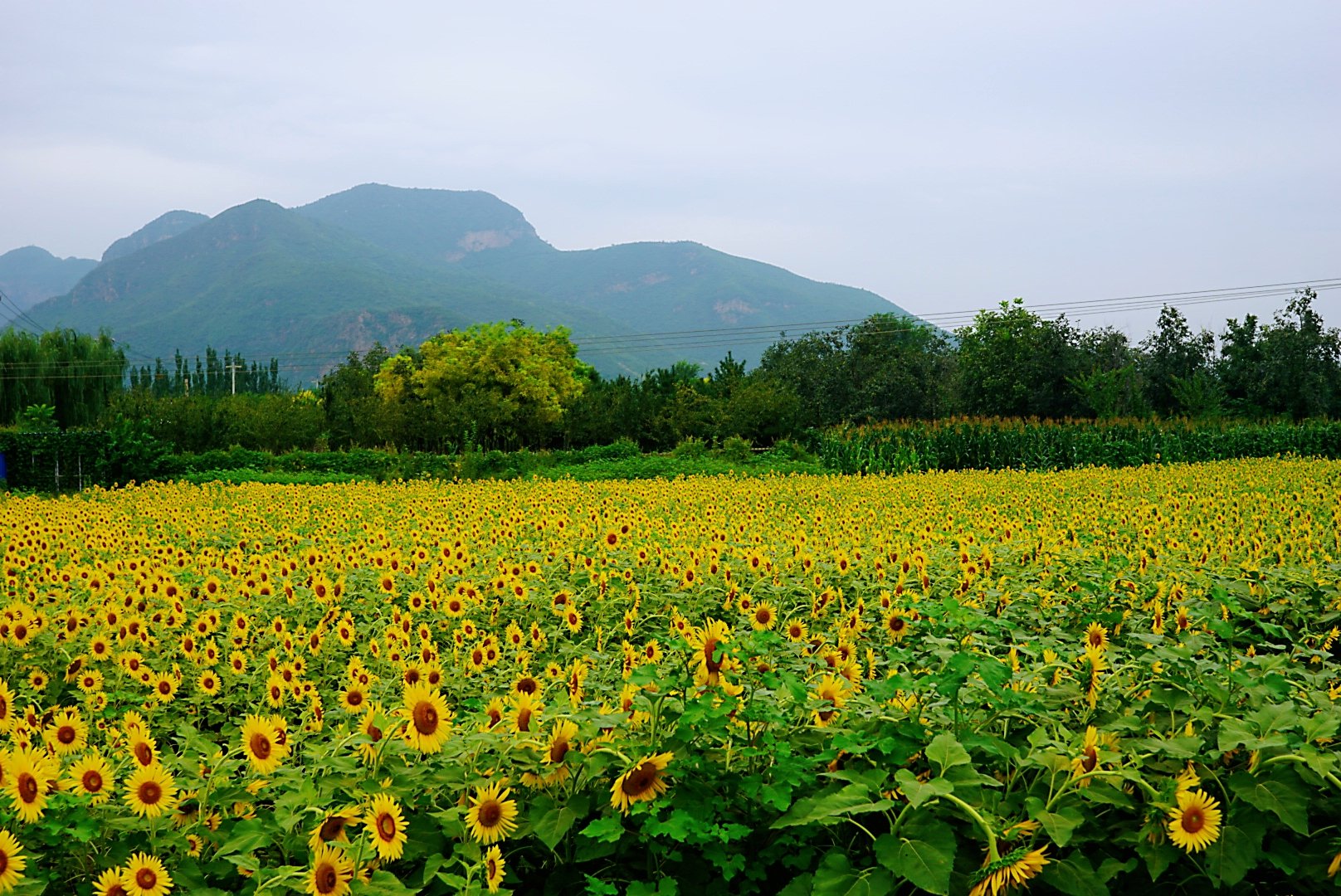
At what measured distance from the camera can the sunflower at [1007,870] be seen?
186 cm

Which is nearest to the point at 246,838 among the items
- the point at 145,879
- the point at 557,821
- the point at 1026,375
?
the point at 145,879

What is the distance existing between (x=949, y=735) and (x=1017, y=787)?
1.12 feet

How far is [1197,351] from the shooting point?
3816cm

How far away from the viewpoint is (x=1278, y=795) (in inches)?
83.0

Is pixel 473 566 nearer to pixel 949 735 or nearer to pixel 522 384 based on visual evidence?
pixel 949 735

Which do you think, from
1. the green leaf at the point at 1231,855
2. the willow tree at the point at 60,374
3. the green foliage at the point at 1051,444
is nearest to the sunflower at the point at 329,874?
the green leaf at the point at 1231,855

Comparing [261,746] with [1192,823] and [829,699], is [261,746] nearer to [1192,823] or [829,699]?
[829,699]

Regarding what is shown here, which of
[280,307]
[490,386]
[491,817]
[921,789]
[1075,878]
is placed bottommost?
[1075,878]

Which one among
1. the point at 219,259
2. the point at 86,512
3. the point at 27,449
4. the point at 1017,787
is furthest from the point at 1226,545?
the point at 219,259

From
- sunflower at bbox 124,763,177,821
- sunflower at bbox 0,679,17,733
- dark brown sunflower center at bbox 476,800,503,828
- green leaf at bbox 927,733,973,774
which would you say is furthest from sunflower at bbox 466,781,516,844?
sunflower at bbox 0,679,17,733

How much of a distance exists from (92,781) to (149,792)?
0.43ft

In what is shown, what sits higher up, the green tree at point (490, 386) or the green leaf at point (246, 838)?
the green tree at point (490, 386)

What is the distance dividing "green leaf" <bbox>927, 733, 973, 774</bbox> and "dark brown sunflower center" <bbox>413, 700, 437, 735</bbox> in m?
1.08

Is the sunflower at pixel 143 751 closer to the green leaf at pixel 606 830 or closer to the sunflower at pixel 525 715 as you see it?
the sunflower at pixel 525 715
